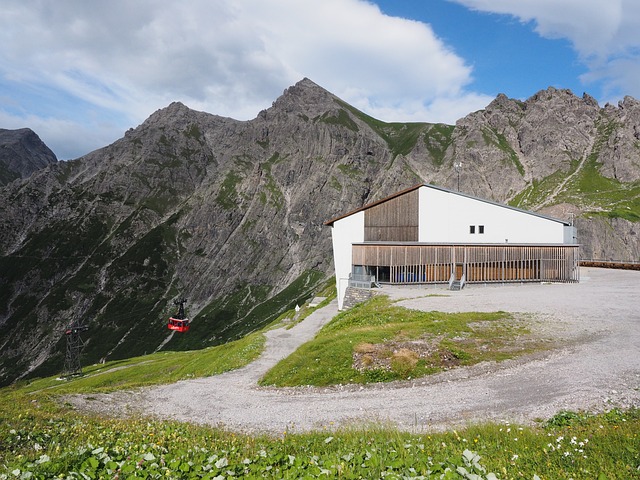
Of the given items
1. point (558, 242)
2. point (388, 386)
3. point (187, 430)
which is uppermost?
point (558, 242)

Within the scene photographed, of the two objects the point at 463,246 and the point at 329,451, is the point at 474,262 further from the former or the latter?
the point at 329,451

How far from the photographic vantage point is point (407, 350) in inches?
933

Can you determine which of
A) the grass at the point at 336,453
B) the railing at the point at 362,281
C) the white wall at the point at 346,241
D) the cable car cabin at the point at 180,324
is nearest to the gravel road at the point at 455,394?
the grass at the point at 336,453

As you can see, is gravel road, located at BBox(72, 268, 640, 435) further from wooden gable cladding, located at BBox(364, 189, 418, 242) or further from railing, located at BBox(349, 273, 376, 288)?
wooden gable cladding, located at BBox(364, 189, 418, 242)

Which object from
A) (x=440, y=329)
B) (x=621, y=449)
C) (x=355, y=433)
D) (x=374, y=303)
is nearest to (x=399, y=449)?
(x=355, y=433)

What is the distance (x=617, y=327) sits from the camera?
27.0m

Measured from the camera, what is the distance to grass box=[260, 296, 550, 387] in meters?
22.2

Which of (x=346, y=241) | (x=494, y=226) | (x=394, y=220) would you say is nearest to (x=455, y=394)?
(x=394, y=220)

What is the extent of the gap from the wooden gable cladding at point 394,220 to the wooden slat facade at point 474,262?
13.6ft

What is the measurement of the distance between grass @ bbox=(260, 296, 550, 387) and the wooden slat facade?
24.1 metres

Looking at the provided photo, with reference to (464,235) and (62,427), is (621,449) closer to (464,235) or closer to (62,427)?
(62,427)

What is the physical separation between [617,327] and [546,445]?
24155 mm

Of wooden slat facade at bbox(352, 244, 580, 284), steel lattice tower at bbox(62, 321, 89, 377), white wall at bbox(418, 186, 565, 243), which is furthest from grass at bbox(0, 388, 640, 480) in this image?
Answer: steel lattice tower at bbox(62, 321, 89, 377)

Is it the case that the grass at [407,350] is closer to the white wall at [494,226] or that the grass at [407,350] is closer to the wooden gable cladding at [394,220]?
the white wall at [494,226]
